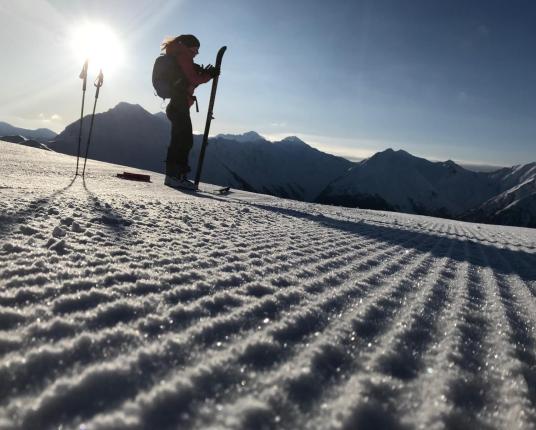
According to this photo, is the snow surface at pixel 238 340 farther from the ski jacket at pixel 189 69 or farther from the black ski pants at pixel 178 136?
the ski jacket at pixel 189 69

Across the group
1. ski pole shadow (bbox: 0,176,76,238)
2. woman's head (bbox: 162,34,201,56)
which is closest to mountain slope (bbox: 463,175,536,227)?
woman's head (bbox: 162,34,201,56)

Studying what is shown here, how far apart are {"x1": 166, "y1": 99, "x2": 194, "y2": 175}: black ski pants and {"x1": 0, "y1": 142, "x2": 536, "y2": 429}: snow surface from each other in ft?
28.0

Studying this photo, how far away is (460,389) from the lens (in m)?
1.25

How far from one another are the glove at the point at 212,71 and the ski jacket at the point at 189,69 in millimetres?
61

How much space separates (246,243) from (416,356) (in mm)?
2044

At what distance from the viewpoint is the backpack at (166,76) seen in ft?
35.2

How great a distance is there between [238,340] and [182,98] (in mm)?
10653

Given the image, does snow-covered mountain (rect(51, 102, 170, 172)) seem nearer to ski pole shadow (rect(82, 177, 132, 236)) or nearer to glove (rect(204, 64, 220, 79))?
glove (rect(204, 64, 220, 79))

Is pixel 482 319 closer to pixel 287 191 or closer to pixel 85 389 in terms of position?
pixel 85 389

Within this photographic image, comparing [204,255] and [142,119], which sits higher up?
[142,119]

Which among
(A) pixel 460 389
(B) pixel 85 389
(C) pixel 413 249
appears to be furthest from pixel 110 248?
(C) pixel 413 249

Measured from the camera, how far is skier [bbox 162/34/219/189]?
1061 cm

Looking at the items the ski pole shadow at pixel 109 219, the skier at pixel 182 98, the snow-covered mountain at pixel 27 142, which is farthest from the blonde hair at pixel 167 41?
the snow-covered mountain at pixel 27 142

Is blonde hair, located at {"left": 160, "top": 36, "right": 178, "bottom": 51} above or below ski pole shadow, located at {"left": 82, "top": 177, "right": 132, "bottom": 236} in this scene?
above
